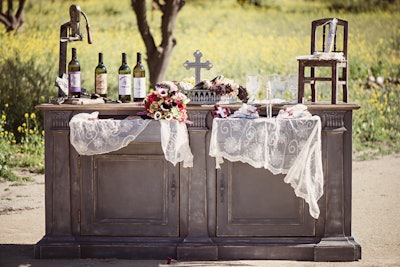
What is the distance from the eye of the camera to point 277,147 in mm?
6711

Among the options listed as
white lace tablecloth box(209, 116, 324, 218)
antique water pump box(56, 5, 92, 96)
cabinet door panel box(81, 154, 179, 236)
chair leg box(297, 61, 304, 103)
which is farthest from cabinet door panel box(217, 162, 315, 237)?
antique water pump box(56, 5, 92, 96)

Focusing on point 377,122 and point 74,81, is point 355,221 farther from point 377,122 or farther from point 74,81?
point 377,122

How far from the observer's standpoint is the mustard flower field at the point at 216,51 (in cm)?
1335

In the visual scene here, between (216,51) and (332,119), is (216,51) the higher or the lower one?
the higher one

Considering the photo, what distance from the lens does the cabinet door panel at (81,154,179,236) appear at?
691cm

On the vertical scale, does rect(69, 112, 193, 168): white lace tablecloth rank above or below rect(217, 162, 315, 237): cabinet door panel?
above

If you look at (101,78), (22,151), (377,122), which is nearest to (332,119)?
(101,78)

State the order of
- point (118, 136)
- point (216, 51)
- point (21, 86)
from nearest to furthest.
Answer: point (118, 136) < point (21, 86) < point (216, 51)

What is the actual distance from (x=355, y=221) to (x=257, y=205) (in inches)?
76.3

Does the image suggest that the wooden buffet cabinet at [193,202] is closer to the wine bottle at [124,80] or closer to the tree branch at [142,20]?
the wine bottle at [124,80]

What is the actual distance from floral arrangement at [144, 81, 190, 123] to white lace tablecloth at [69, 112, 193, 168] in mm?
49

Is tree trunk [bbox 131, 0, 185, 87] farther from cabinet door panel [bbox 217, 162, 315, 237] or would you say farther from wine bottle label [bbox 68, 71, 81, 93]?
cabinet door panel [bbox 217, 162, 315, 237]

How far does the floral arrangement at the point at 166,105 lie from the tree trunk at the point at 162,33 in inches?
264

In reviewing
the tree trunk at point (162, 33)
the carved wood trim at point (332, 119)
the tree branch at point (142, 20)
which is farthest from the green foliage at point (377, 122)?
the carved wood trim at point (332, 119)
